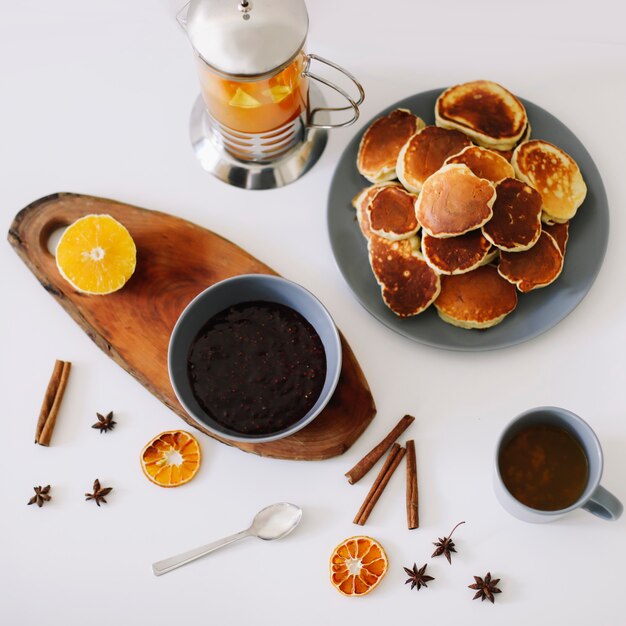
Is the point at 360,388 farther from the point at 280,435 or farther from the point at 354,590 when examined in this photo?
the point at 354,590

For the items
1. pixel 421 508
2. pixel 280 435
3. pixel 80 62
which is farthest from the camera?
pixel 80 62

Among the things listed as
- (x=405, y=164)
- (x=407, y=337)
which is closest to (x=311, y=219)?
(x=405, y=164)

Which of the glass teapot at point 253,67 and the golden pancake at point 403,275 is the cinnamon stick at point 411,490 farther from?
the glass teapot at point 253,67

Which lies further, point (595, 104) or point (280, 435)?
point (595, 104)

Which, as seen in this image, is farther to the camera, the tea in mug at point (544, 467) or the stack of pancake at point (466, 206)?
the stack of pancake at point (466, 206)

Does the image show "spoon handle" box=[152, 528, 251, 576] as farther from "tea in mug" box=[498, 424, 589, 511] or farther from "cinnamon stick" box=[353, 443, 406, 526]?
"tea in mug" box=[498, 424, 589, 511]

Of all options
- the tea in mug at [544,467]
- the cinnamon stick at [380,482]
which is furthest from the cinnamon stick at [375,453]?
the tea in mug at [544,467]

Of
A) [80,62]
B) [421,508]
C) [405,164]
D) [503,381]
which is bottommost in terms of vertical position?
[421,508]
